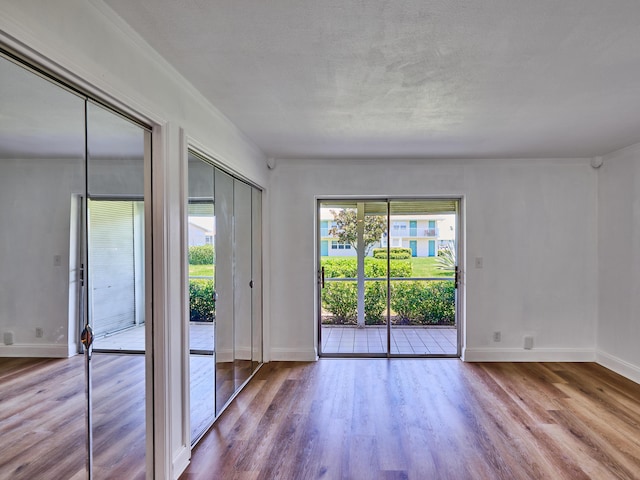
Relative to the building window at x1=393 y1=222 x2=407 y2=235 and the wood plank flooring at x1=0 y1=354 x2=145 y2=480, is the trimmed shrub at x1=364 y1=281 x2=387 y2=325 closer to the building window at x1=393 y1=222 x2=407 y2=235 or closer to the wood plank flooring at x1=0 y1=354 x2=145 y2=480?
the building window at x1=393 y1=222 x2=407 y2=235

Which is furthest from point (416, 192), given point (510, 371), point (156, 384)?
point (156, 384)

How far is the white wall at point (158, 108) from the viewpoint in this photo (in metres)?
1.25

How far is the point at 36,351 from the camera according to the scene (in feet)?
4.36

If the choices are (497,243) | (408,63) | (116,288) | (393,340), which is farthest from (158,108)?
(497,243)

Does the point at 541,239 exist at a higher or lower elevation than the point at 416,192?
lower

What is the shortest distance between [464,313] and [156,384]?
3.56 metres

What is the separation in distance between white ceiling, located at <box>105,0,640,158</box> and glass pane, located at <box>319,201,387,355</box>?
1393 mm

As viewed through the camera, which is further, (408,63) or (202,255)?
(202,255)

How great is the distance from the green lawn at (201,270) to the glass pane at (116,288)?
0.49 metres

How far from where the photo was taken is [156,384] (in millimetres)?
2045

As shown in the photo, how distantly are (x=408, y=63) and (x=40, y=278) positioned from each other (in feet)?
6.49

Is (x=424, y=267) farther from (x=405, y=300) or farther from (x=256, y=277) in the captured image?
(x=256, y=277)

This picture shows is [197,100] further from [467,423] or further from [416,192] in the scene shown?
[467,423]

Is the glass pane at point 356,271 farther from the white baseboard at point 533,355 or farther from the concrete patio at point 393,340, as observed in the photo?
the white baseboard at point 533,355
